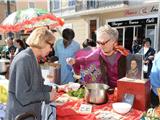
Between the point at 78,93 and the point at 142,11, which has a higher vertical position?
the point at 142,11

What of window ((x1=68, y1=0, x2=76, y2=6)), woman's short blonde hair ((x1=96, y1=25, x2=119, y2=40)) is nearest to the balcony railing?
window ((x1=68, y1=0, x2=76, y2=6))

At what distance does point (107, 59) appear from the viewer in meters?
2.56

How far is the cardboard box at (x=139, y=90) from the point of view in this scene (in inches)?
83.1

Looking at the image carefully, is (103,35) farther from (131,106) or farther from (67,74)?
(67,74)

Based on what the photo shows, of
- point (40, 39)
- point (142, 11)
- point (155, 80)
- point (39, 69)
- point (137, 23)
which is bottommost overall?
point (155, 80)

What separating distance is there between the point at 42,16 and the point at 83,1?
35.2ft

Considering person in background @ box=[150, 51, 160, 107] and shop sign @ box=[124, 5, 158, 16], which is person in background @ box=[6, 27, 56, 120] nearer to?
person in background @ box=[150, 51, 160, 107]

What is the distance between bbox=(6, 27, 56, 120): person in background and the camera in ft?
6.16

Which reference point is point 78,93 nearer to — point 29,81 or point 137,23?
point 29,81

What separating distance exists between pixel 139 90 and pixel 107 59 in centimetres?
55

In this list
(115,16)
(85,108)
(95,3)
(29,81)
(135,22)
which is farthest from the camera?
(95,3)

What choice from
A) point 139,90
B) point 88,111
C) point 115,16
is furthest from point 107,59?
point 115,16

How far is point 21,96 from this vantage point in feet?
6.17

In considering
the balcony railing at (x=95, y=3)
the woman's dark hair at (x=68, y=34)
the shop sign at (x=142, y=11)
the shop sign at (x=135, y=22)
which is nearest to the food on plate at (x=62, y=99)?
the woman's dark hair at (x=68, y=34)
